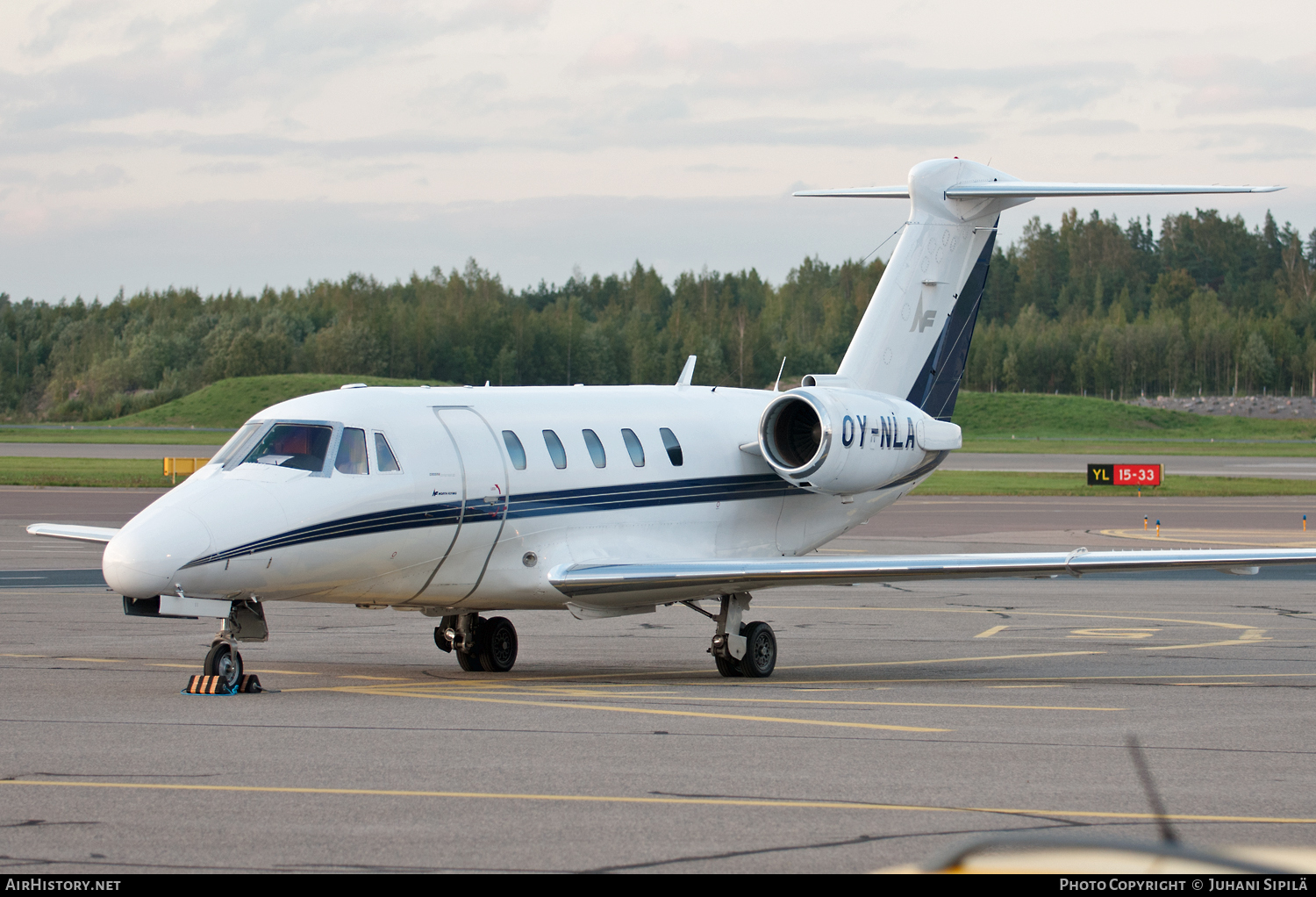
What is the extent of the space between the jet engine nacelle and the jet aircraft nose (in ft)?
23.4

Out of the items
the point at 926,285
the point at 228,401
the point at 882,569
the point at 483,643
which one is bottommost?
the point at 483,643

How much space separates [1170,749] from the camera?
11.1m

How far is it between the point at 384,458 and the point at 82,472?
48.3 m

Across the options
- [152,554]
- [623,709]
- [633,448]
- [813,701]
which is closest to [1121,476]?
[633,448]

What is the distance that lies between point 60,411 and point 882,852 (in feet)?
430

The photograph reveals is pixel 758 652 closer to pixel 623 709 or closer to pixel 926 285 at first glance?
pixel 623 709

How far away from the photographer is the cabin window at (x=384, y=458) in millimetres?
14664

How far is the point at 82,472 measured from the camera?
5894 cm

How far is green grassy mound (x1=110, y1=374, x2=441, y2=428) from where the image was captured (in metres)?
112

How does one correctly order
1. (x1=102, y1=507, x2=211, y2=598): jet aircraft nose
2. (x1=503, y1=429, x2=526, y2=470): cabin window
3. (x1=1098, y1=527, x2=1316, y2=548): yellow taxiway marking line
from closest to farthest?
1. (x1=102, y1=507, x2=211, y2=598): jet aircraft nose
2. (x1=503, y1=429, x2=526, y2=470): cabin window
3. (x1=1098, y1=527, x2=1316, y2=548): yellow taxiway marking line

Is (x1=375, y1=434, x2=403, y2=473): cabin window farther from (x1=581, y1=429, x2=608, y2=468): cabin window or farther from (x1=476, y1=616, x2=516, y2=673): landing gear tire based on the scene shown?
(x1=476, y1=616, x2=516, y2=673): landing gear tire

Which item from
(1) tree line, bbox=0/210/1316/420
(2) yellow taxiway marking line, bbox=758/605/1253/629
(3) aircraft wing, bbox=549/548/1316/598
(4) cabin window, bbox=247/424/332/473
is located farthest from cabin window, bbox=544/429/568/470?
(1) tree line, bbox=0/210/1316/420

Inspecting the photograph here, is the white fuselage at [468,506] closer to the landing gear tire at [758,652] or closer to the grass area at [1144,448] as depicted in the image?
the landing gear tire at [758,652]

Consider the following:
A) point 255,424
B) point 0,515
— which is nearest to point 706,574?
point 255,424
